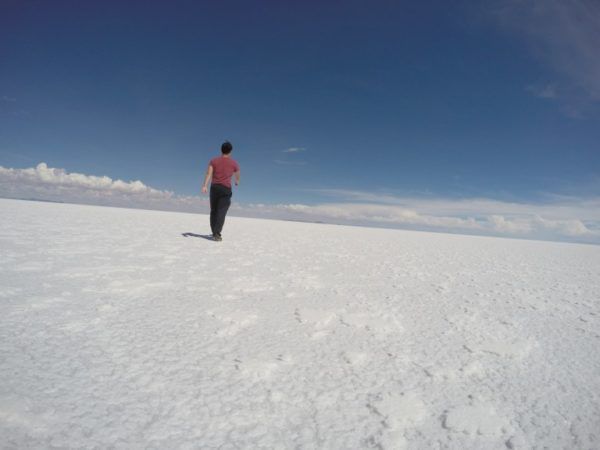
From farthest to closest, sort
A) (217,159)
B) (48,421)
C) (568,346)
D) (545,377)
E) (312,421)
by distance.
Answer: (217,159) < (568,346) < (545,377) < (312,421) < (48,421)

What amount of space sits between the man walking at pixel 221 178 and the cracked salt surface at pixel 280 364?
10.1 feet

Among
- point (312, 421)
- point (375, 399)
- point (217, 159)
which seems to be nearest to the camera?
point (312, 421)

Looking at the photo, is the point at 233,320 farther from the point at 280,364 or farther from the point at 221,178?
the point at 221,178

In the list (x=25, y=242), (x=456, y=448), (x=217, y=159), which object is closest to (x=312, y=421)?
(x=456, y=448)

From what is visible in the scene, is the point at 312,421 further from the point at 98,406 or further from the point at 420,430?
the point at 98,406

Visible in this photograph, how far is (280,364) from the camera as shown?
5.21 feet

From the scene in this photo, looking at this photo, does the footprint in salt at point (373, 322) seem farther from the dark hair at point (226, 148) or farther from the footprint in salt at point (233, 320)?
the dark hair at point (226, 148)

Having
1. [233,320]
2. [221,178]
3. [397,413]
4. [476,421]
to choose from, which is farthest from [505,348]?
[221,178]

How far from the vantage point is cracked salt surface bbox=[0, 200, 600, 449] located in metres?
1.12

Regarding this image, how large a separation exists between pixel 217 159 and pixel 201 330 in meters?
4.62

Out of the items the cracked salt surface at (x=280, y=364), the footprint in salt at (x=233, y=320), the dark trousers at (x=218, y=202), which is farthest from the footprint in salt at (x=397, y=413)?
the dark trousers at (x=218, y=202)

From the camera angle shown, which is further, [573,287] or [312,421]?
[573,287]

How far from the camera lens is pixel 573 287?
13.6 feet

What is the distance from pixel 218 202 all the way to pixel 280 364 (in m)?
5.01
